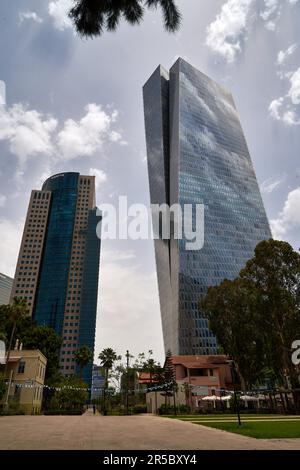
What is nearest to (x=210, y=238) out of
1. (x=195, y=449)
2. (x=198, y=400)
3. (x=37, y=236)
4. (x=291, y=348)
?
(x=198, y=400)

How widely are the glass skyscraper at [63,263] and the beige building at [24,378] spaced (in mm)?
99572

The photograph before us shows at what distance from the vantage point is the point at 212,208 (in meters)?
127

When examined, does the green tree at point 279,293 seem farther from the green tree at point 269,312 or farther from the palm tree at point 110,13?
the palm tree at point 110,13

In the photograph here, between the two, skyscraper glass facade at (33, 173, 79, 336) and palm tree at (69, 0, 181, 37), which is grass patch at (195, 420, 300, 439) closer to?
palm tree at (69, 0, 181, 37)

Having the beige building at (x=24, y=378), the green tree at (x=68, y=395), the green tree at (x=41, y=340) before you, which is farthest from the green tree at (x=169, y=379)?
the green tree at (x=41, y=340)

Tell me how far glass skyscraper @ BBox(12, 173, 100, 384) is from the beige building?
327 ft

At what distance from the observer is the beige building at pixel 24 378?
48.1m

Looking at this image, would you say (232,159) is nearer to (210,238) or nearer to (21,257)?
(210,238)

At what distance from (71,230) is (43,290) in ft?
111

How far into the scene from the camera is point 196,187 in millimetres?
125688

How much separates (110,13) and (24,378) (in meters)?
53.4

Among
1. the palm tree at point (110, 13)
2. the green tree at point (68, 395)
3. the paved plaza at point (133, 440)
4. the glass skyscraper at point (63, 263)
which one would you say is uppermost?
the glass skyscraper at point (63, 263)

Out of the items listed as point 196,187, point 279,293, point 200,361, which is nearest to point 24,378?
point 200,361

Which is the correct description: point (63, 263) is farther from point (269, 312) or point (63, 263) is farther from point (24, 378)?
point (269, 312)
